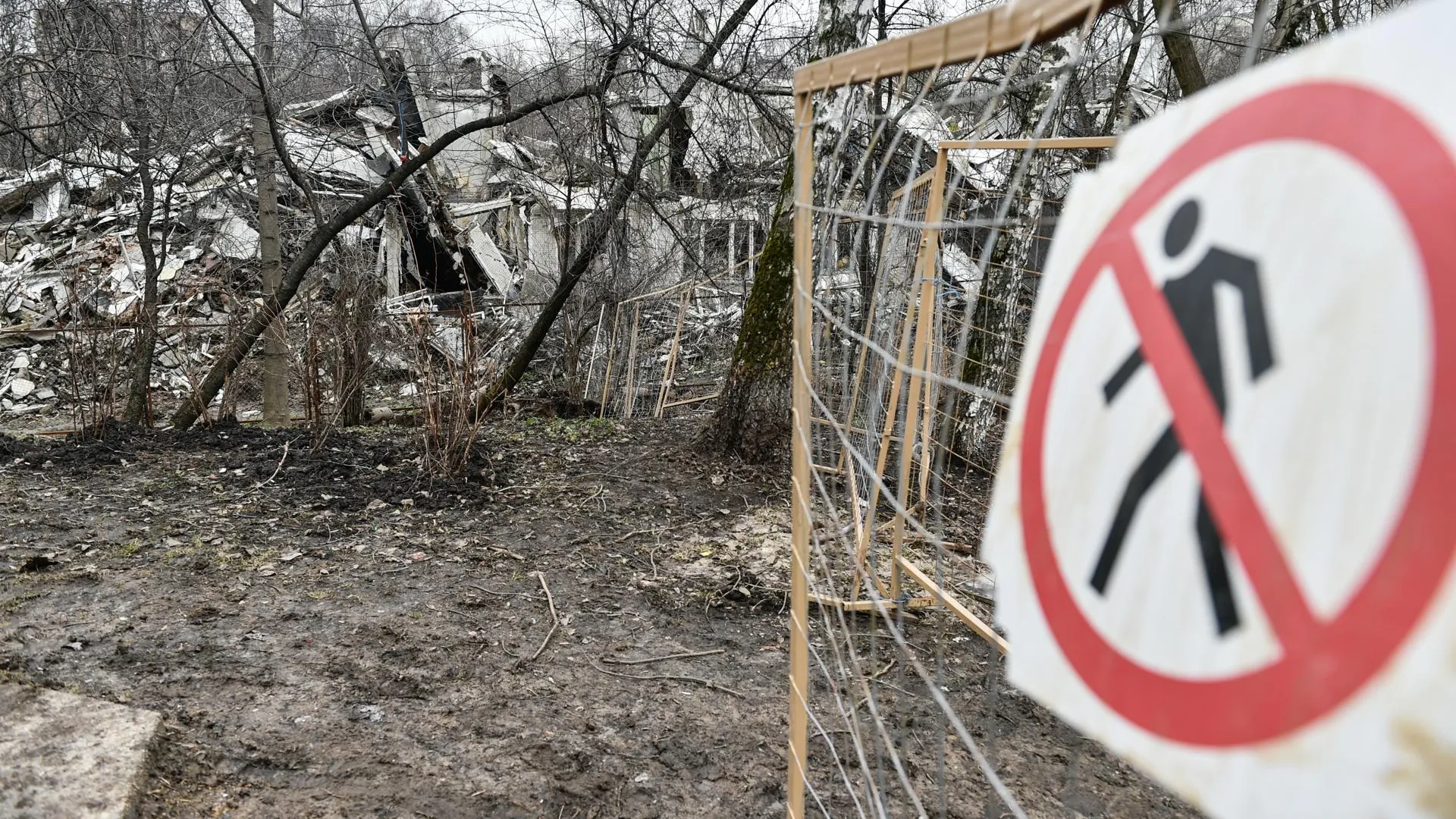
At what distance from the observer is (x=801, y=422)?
1799mm

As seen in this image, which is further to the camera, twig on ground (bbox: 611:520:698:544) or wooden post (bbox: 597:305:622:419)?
wooden post (bbox: 597:305:622:419)

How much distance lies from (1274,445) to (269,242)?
856 centimetres

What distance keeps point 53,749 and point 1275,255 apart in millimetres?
2656

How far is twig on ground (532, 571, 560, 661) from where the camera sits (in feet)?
10.5

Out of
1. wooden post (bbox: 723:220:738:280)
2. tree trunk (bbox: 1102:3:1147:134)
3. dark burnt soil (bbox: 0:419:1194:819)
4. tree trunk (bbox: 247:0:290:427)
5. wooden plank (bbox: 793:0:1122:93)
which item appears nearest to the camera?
wooden plank (bbox: 793:0:1122:93)

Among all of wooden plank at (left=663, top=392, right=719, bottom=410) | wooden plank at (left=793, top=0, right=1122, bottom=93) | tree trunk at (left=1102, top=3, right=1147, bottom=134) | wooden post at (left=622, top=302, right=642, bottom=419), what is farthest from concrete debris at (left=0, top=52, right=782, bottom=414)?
wooden plank at (left=793, top=0, right=1122, bottom=93)

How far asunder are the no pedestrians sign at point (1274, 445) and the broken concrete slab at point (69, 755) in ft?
7.04

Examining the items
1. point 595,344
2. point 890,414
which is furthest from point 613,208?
point 890,414

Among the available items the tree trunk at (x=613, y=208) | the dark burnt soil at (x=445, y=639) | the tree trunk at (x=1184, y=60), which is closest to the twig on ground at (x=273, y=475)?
the dark burnt soil at (x=445, y=639)

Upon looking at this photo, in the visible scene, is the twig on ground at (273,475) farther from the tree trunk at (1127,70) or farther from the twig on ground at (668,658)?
the tree trunk at (1127,70)

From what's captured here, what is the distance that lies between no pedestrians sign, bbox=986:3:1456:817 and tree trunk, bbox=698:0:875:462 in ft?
13.3

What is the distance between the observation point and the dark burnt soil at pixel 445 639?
2428 mm

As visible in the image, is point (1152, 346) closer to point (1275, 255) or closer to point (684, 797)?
point (1275, 255)

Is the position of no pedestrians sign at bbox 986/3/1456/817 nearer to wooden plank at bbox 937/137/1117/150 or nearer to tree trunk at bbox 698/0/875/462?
wooden plank at bbox 937/137/1117/150
